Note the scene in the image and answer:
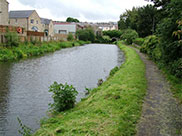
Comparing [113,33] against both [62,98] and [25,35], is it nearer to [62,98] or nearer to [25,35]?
[25,35]

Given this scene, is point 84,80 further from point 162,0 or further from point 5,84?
point 162,0

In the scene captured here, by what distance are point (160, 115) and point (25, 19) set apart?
5433 cm

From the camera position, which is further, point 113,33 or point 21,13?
point 113,33

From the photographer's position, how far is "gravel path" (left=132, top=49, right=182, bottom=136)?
219 inches

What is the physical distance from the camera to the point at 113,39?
110 metres

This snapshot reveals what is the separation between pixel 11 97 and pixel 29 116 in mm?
2806

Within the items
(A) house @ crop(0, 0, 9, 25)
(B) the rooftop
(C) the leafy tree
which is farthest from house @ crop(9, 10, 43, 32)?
(C) the leafy tree

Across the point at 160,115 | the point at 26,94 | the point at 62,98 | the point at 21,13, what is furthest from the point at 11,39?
the point at 21,13

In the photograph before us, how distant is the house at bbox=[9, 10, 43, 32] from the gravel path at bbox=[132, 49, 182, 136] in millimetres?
51334

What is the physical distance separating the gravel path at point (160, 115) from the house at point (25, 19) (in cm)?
5133

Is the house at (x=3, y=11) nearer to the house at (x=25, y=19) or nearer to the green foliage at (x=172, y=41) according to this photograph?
the house at (x=25, y=19)

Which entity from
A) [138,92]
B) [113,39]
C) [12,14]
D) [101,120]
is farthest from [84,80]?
[113,39]

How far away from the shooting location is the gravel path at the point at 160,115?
219 inches

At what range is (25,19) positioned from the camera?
55281mm
